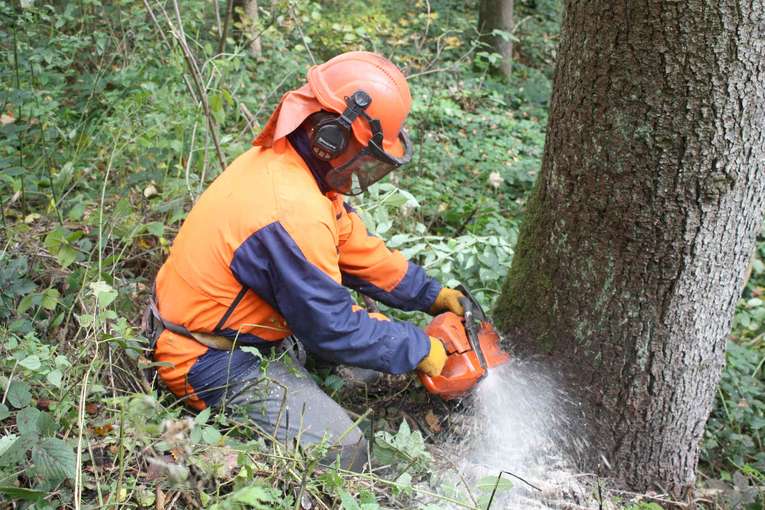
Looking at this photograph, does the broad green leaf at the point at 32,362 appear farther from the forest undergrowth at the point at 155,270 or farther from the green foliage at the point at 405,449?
the green foliage at the point at 405,449

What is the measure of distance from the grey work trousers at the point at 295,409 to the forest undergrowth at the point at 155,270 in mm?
112

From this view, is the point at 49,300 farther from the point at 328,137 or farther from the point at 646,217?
the point at 646,217

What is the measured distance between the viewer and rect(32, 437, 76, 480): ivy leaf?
1.79 m

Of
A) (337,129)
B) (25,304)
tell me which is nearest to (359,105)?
(337,129)

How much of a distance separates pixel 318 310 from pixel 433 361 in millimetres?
594

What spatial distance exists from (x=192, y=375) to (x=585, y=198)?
173 cm

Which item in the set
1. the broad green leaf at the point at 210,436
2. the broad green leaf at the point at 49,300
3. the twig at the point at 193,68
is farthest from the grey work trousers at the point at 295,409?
the twig at the point at 193,68

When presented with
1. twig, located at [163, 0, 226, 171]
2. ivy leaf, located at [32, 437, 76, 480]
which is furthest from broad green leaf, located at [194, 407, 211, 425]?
twig, located at [163, 0, 226, 171]

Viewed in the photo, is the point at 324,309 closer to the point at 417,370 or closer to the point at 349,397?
the point at 417,370

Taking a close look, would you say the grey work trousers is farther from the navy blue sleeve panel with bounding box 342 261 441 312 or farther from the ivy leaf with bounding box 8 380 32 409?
the ivy leaf with bounding box 8 380 32 409

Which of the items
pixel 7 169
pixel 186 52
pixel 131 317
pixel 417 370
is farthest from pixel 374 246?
pixel 7 169

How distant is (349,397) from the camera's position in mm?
3158

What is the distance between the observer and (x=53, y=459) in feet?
5.92

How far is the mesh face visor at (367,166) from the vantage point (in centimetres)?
246
